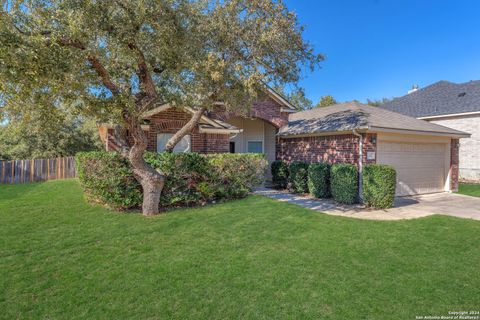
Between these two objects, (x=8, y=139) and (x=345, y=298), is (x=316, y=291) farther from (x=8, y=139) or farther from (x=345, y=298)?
(x=8, y=139)

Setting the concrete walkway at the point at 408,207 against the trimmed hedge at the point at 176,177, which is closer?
the trimmed hedge at the point at 176,177

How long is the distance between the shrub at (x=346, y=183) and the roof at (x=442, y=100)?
1396cm

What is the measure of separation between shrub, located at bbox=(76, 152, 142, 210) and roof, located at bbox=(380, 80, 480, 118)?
2089 cm

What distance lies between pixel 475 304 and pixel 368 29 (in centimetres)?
1547

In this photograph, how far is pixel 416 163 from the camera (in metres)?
11.6

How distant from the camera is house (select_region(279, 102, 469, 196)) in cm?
1016

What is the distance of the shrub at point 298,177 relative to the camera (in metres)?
11.7

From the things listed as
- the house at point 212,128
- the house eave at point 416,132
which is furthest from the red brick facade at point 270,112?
the house eave at point 416,132

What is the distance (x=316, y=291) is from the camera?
3686mm

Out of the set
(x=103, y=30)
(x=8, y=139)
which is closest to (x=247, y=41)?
(x=103, y=30)

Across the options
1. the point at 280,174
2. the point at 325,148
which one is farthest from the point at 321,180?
the point at 280,174

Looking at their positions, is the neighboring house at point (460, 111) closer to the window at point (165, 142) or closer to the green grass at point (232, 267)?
the green grass at point (232, 267)

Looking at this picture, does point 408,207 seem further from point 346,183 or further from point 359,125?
point 359,125

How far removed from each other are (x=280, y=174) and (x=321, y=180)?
2922 millimetres
